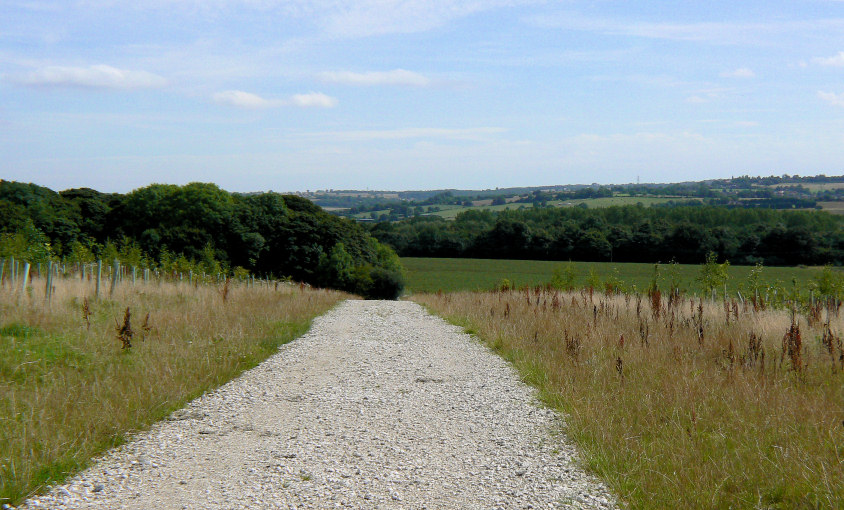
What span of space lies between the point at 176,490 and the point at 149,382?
311 centimetres

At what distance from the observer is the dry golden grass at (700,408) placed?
4.78 meters

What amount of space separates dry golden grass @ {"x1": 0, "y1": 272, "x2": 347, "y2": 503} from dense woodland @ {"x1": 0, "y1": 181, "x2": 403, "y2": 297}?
4094 centimetres

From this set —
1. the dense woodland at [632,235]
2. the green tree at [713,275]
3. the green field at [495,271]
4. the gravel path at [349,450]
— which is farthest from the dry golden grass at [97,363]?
the dense woodland at [632,235]

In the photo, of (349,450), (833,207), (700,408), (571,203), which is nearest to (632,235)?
(833,207)

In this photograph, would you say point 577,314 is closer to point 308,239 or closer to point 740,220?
point 308,239

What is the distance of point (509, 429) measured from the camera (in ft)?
21.2

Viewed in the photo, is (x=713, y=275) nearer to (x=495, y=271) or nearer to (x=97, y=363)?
(x=97, y=363)

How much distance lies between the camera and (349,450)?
573cm

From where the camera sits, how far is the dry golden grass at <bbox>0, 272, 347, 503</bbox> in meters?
5.37

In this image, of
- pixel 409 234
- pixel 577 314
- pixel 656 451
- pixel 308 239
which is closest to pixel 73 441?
pixel 656 451

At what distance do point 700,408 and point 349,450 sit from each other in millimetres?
3804

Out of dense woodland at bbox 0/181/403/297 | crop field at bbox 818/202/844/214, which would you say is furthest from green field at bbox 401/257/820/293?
crop field at bbox 818/202/844/214

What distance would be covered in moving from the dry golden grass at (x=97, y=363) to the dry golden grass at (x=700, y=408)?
4425 mm

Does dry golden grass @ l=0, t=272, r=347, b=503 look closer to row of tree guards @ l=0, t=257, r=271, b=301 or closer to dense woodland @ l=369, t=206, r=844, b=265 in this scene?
row of tree guards @ l=0, t=257, r=271, b=301
